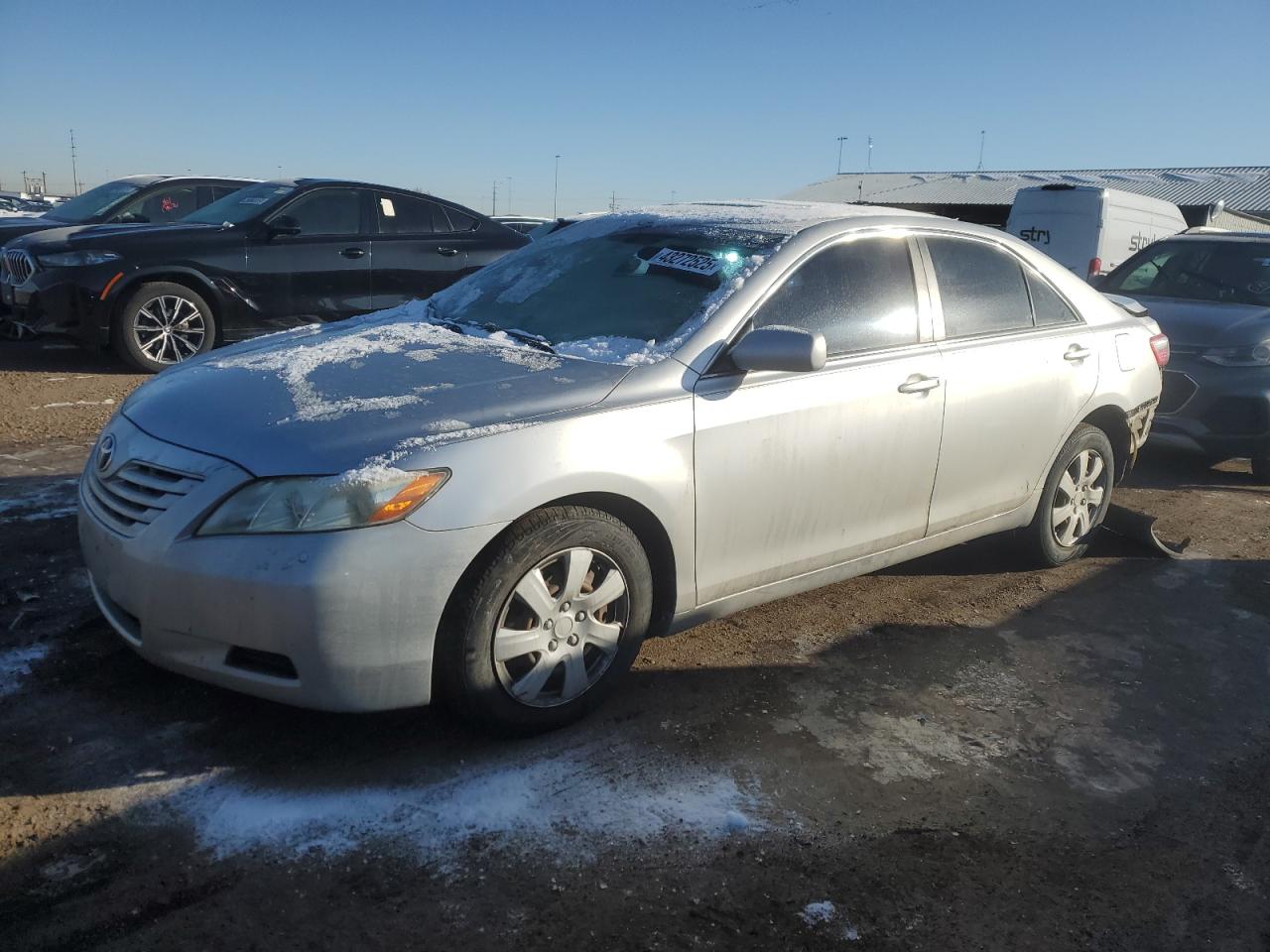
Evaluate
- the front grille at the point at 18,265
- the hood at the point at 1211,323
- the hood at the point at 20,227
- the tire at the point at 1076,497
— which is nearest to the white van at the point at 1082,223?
the hood at the point at 1211,323

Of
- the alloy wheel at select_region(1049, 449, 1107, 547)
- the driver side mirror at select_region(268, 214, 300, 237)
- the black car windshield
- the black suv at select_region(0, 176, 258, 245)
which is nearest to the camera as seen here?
the alloy wheel at select_region(1049, 449, 1107, 547)

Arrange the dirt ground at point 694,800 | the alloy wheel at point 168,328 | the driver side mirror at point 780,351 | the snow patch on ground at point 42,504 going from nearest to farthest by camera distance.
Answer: the dirt ground at point 694,800
the driver side mirror at point 780,351
the snow patch on ground at point 42,504
the alloy wheel at point 168,328

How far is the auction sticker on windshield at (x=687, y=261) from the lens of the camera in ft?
12.3

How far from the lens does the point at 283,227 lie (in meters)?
8.44

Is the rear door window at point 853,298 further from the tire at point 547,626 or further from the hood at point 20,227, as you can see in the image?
the hood at point 20,227

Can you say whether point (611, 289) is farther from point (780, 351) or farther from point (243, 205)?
point (243, 205)

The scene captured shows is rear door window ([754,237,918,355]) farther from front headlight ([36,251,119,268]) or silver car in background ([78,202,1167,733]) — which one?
front headlight ([36,251,119,268])

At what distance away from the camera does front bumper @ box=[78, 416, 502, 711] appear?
2670 millimetres

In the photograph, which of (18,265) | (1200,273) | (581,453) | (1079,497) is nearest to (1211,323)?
(1200,273)

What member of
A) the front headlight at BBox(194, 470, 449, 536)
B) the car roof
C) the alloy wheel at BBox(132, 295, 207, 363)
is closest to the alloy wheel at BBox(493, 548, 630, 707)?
the front headlight at BBox(194, 470, 449, 536)

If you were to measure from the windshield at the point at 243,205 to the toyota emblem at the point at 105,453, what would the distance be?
5.85 metres

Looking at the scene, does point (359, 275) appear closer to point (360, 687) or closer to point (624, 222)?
point (624, 222)

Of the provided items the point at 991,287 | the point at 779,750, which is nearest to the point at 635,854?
the point at 779,750

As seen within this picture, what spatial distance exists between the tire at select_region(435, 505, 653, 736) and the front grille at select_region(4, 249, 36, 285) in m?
6.88
